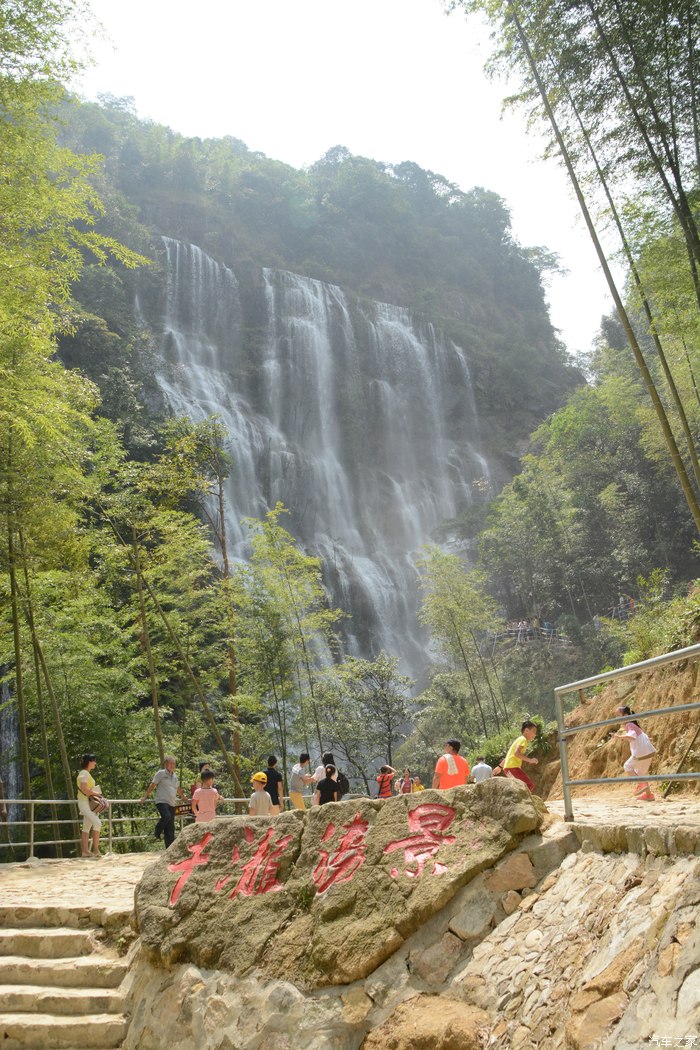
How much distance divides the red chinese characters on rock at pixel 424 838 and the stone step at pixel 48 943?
8.00 ft

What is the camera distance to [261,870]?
445cm

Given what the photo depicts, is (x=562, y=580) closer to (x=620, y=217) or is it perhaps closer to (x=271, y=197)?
(x=620, y=217)

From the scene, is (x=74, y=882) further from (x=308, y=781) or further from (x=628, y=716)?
(x=628, y=716)

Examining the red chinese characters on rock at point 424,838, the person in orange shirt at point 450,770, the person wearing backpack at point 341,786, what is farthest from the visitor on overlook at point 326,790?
the red chinese characters on rock at point 424,838

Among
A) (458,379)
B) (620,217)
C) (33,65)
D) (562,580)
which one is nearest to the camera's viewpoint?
(33,65)

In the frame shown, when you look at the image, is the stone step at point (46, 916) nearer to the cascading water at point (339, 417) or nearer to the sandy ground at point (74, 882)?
the sandy ground at point (74, 882)

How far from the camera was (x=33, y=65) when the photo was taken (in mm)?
6277

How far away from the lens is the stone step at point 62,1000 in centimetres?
450

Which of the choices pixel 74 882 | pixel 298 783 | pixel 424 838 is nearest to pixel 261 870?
pixel 424 838

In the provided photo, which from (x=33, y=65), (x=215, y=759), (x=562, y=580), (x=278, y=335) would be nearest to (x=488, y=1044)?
(x=33, y=65)

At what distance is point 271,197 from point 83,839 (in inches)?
1673

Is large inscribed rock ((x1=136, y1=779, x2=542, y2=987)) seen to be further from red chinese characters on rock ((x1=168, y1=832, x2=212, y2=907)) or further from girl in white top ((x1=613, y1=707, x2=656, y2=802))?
girl in white top ((x1=613, y1=707, x2=656, y2=802))

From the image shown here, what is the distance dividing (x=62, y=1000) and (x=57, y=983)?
10.4 inches

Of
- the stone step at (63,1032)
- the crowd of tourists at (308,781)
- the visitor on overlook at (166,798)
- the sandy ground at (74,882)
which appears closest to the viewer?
the stone step at (63,1032)
